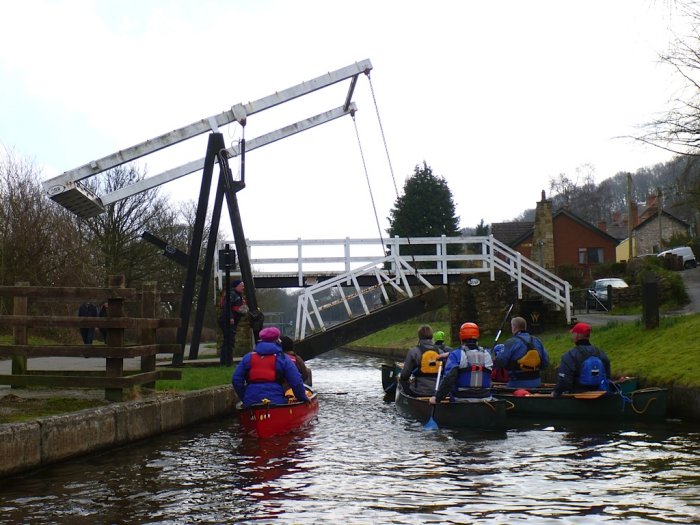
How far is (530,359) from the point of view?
16.1 m

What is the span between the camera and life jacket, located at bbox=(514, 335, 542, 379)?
52.4ft

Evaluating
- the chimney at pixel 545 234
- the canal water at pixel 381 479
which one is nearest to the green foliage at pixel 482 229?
the chimney at pixel 545 234

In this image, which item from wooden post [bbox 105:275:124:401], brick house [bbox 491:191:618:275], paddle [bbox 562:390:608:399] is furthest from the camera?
brick house [bbox 491:191:618:275]

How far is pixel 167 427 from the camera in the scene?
12.9m

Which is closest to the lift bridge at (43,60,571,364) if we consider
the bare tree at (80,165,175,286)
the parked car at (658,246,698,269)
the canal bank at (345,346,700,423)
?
the canal bank at (345,346,700,423)

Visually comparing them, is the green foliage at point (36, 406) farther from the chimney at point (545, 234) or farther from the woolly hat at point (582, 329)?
the chimney at point (545, 234)

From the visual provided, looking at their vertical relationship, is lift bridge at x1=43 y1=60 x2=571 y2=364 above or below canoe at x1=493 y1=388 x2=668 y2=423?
above

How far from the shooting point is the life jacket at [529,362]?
629 inches

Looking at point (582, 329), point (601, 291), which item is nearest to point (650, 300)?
point (582, 329)

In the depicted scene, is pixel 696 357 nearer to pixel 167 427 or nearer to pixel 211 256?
pixel 167 427

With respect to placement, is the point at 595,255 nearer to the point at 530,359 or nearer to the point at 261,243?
the point at 261,243

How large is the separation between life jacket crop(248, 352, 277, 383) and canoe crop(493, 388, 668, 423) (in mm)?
4431

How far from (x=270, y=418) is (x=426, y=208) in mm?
51602

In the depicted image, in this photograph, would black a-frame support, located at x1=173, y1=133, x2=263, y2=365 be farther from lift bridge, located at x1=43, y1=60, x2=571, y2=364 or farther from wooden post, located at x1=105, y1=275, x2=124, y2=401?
wooden post, located at x1=105, y1=275, x2=124, y2=401
